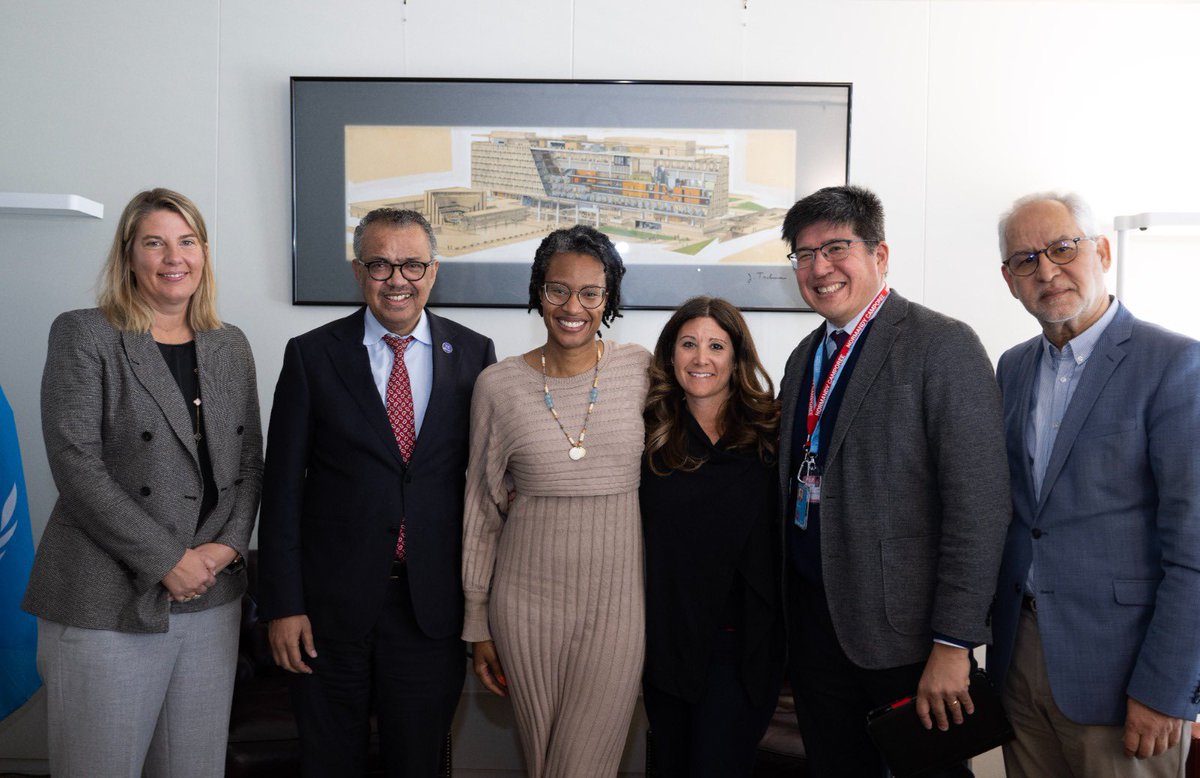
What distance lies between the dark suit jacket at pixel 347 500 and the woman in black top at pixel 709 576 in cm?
54

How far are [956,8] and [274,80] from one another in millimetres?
2712

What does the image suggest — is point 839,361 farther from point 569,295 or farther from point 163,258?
point 163,258

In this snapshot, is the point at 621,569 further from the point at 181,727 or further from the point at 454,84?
the point at 454,84

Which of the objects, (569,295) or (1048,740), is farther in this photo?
(569,295)

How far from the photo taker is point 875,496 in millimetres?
1824

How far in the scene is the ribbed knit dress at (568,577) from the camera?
6.57 feet

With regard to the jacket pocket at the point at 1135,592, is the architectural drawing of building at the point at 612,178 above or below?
above

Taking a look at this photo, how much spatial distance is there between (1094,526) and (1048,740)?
0.53m

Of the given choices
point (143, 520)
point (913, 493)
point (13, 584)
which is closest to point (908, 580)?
point (913, 493)

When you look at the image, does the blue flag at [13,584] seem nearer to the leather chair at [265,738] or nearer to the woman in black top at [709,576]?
the leather chair at [265,738]

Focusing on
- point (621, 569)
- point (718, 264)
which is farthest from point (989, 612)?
point (718, 264)

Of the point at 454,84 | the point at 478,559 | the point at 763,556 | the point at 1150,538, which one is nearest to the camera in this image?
the point at 1150,538

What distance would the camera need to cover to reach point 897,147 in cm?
330

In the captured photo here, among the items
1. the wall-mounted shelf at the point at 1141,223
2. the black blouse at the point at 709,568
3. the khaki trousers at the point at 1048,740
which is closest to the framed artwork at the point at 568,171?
the wall-mounted shelf at the point at 1141,223
